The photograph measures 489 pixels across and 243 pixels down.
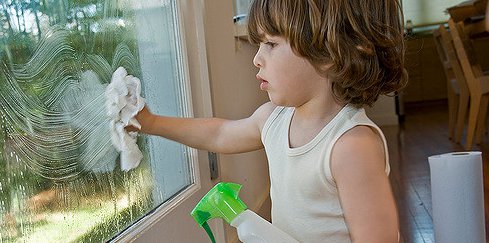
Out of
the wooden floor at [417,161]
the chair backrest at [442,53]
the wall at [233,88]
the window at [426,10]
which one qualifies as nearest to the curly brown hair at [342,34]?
the wall at [233,88]

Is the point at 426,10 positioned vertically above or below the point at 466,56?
above

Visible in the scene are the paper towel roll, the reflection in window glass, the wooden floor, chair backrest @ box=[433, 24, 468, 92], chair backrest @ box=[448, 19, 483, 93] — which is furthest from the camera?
chair backrest @ box=[433, 24, 468, 92]

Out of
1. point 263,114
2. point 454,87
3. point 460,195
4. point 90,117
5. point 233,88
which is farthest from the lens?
point 454,87

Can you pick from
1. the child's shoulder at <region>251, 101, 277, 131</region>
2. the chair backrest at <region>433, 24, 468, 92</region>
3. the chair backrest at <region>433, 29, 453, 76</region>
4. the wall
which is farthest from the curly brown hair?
the chair backrest at <region>433, 29, 453, 76</region>

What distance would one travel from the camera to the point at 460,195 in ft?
4.78

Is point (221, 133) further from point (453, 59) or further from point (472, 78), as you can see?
point (453, 59)

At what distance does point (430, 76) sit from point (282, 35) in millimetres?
5496

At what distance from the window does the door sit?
15.4 ft

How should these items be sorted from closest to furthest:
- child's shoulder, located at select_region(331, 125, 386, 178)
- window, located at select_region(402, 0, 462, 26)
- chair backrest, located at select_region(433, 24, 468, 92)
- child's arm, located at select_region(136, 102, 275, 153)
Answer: child's shoulder, located at select_region(331, 125, 386, 178) < child's arm, located at select_region(136, 102, 275, 153) < chair backrest, located at select_region(433, 24, 468, 92) < window, located at select_region(402, 0, 462, 26)

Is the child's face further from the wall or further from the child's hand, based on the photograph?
the wall

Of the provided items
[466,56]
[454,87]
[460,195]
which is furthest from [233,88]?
[454,87]

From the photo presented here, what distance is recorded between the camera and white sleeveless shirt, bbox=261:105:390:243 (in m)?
0.90

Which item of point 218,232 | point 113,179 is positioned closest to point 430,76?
point 218,232

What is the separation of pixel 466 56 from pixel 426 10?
280 cm
